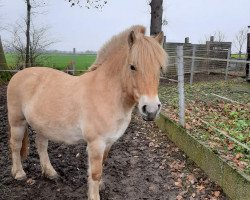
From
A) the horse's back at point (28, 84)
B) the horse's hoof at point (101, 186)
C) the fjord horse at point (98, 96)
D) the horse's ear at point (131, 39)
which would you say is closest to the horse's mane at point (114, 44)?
the fjord horse at point (98, 96)

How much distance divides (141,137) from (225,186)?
246 centimetres

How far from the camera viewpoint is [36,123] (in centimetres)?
402

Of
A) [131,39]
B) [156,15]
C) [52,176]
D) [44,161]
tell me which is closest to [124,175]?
[52,176]

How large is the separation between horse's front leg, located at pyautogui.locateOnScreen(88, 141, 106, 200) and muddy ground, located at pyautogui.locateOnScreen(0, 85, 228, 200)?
0.25 m

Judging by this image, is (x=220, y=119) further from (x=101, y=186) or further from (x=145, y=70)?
(x=145, y=70)

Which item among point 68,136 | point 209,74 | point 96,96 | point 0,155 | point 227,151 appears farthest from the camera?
point 209,74

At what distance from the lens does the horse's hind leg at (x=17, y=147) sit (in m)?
4.39

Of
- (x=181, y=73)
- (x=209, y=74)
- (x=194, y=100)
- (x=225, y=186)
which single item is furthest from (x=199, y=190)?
(x=209, y=74)

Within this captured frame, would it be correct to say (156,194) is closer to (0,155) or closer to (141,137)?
(141,137)

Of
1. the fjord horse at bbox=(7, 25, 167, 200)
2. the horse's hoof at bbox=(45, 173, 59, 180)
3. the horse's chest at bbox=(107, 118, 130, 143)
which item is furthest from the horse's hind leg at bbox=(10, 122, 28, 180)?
the horse's chest at bbox=(107, 118, 130, 143)

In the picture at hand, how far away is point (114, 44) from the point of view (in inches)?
144

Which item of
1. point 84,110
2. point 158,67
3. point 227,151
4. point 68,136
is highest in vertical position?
point 158,67

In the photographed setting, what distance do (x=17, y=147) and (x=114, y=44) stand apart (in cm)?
200

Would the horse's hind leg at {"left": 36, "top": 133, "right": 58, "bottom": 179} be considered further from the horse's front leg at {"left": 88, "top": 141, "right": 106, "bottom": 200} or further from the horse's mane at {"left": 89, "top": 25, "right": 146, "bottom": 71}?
the horse's mane at {"left": 89, "top": 25, "right": 146, "bottom": 71}
